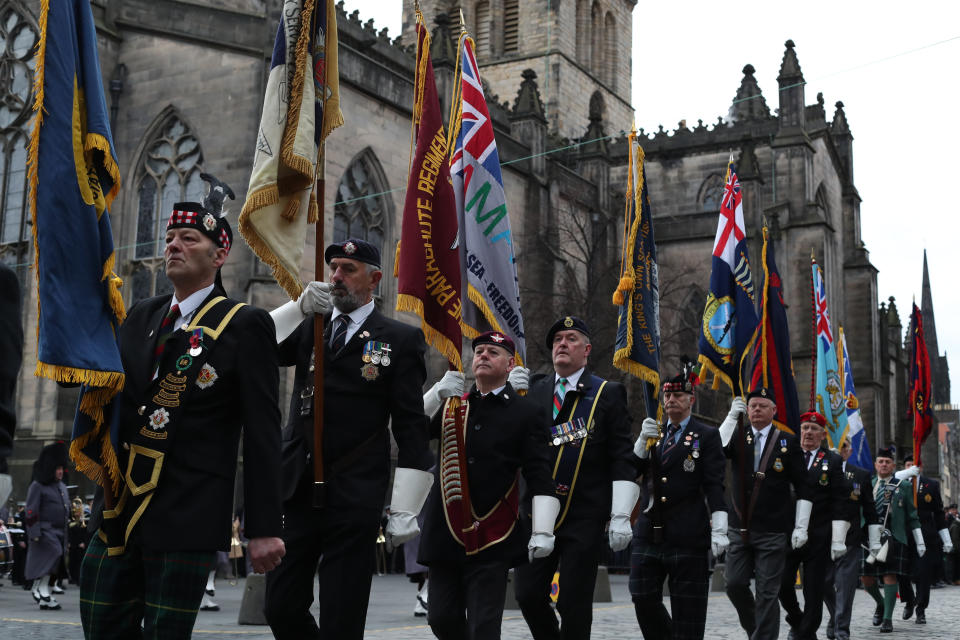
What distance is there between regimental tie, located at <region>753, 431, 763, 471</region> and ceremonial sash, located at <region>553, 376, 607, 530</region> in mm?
3094

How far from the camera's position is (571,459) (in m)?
7.28

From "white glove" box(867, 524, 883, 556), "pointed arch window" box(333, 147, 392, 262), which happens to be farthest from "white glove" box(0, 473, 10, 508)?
"pointed arch window" box(333, 147, 392, 262)

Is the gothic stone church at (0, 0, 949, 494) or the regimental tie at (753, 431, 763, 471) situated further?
the gothic stone church at (0, 0, 949, 494)

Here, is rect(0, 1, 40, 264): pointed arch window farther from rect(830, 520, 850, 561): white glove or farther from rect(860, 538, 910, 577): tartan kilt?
rect(830, 520, 850, 561): white glove

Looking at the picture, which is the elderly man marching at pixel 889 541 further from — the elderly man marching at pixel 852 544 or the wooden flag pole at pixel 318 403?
the wooden flag pole at pixel 318 403

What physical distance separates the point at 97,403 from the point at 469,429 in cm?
267

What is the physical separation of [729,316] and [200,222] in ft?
25.9

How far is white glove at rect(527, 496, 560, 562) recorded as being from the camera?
646cm

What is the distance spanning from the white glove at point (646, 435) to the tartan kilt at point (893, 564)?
666cm

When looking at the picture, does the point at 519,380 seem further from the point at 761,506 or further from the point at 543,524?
the point at 761,506

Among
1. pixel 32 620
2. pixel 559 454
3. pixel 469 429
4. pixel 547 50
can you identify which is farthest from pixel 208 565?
pixel 547 50

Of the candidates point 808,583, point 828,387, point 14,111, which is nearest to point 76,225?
point 808,583

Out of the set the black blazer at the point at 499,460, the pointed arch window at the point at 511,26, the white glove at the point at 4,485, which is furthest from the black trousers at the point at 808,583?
the pointed arch window at the point at 511,26

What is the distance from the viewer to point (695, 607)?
7977 mm
